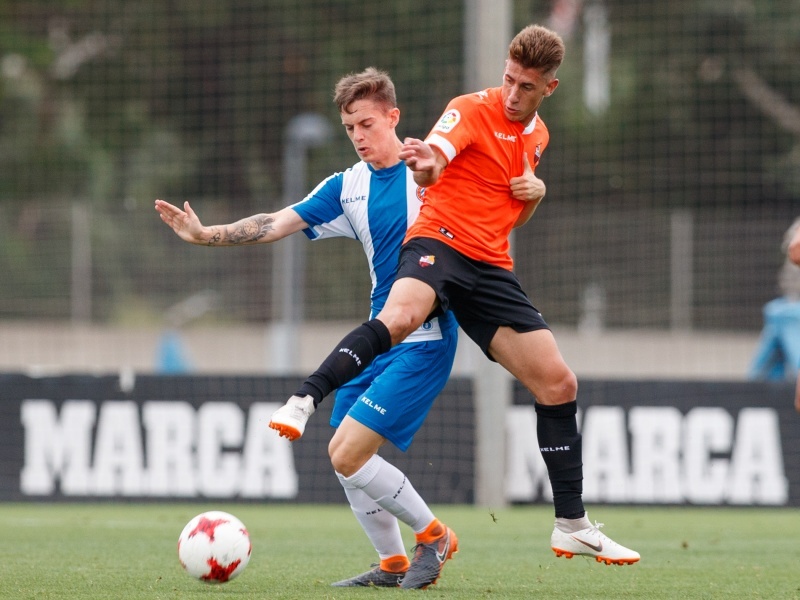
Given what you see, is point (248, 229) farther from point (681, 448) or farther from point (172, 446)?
point (681, 448)

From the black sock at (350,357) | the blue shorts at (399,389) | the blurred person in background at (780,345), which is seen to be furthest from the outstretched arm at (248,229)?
the blurred person in background at (780,345)

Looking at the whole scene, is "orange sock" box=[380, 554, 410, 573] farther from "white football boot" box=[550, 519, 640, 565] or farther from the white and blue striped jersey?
the white and blue striped jersey

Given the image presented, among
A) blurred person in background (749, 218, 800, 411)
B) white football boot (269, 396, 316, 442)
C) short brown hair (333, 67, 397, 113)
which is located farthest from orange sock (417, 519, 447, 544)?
blurred person in background (749, 218, 800, 411)

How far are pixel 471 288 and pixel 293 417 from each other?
1103 mm

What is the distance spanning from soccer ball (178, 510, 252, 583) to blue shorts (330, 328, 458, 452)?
80cm

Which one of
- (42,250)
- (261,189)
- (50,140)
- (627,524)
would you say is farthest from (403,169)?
(50,140)

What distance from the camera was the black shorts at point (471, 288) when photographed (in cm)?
567

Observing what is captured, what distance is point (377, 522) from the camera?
6.19 meters

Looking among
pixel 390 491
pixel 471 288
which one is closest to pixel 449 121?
pixel 471 288

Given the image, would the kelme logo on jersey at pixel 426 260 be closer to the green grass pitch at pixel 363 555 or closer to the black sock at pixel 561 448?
the black sock at pixel 561 448

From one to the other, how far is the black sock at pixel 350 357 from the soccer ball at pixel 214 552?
27.5 inches

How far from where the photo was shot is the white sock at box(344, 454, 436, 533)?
5980 mm

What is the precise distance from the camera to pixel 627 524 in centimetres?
990

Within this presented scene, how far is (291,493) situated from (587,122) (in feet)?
52.5
